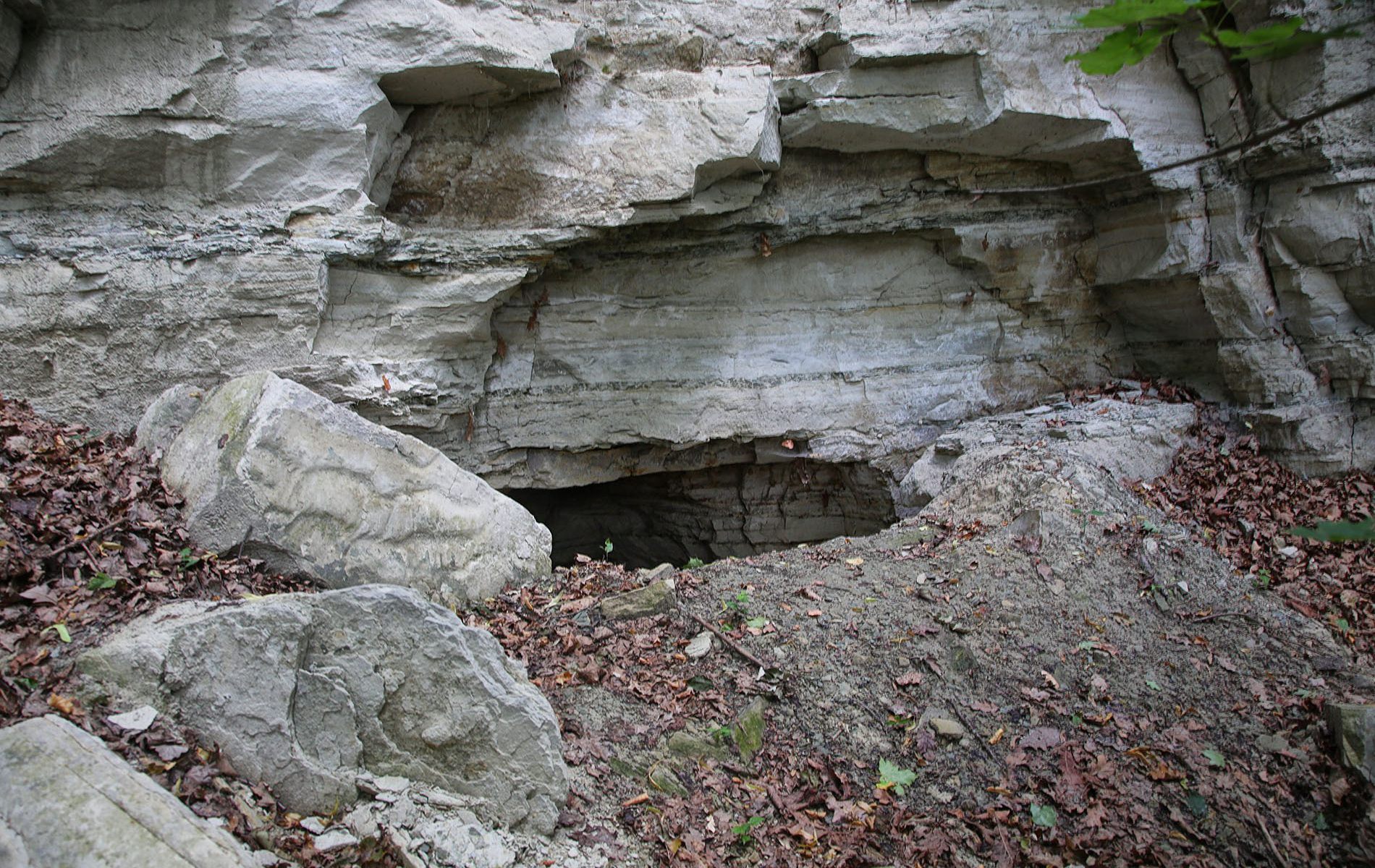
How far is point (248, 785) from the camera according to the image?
3074mm

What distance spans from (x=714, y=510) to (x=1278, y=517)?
5660mm

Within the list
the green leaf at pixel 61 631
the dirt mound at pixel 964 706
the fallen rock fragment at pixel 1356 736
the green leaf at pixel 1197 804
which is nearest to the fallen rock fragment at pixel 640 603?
the dirt mound at pixel 964 706

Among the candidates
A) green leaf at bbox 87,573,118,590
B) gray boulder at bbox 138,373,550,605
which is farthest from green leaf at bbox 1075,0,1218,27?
gray boulder at bbox 138,373,550,605

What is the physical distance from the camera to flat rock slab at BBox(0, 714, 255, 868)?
93.3 inches

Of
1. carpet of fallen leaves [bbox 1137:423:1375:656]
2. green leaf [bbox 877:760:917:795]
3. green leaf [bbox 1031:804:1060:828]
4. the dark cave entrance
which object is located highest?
carpet of fallen leaves [bbox 1137:423:1375:656]

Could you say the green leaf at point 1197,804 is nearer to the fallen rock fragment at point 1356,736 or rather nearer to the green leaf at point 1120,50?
the fallen rock fragment at point 1356,736

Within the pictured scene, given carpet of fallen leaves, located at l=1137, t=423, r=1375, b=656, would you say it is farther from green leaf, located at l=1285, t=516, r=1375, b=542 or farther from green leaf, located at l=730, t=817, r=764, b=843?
green leaf, located at l=1285, t=516, r=1375, b=542

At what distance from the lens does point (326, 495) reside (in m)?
4.83

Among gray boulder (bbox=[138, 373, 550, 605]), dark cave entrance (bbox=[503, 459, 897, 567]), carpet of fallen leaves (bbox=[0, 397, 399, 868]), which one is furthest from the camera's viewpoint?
dark cave entrance (bbox=[503, 459, 897, 567])

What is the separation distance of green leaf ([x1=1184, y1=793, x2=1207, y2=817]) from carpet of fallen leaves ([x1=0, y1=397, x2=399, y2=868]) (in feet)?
11.8

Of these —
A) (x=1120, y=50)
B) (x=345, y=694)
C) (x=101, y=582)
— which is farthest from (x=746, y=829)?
(x=1120, y=50)

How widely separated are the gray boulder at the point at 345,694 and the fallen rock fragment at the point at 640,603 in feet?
4.12

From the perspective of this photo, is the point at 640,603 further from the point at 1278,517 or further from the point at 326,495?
the point at 1278,517

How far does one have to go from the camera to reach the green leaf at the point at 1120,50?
184 cm
